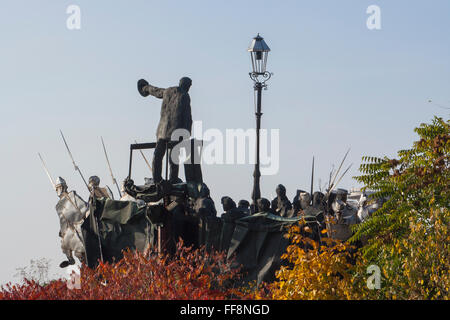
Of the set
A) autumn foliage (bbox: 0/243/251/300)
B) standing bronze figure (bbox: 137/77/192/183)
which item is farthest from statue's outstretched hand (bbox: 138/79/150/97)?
autumn foliage (bbox: 0/243/251/300)

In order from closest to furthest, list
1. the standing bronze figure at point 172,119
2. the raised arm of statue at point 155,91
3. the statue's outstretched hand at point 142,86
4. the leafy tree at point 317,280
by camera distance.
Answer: the leafy tree at point 317,280 < the standing bronze figure at point 172,119 < the raised arm of statue at point 155,91 < the statue's outstretched hand at point 142,86

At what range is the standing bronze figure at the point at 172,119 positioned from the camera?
26.6m

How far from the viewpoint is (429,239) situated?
784 inches

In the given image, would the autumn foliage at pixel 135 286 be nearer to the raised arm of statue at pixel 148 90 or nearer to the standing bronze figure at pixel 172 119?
the standing bronze figure at pixel 172 119

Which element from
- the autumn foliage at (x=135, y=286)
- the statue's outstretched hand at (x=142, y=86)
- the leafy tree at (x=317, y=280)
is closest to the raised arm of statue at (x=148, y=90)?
the statue's outstretched hand at (x=142, y=86)

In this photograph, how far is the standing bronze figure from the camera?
1047 inches

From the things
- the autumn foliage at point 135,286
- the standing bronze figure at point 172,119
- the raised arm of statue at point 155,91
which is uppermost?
the raised arm of statue at point 155,91

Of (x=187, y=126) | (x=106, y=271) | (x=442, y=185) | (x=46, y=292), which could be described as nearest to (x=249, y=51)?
(x=187, y=126)

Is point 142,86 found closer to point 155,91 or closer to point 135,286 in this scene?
point 155,91

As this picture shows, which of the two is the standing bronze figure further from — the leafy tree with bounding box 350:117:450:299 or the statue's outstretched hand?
the leafy tree with bounding box 350:117:450:299

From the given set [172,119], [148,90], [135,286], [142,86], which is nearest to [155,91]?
[148,90]

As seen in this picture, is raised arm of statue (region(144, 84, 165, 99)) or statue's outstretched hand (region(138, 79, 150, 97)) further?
statue's outstretched hand (region(138, 79, 150, 97))
